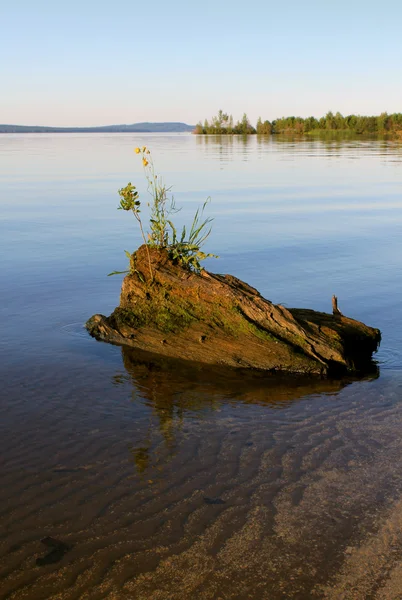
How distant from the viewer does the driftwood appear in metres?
7.50

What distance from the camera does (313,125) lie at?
4518 inches

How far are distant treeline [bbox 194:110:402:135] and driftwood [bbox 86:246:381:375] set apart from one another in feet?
294

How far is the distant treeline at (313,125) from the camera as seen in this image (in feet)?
336

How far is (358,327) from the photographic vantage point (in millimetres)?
7910

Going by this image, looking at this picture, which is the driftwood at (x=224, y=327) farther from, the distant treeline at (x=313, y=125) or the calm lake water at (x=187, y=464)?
the distant treeline at (x=313, y=125)

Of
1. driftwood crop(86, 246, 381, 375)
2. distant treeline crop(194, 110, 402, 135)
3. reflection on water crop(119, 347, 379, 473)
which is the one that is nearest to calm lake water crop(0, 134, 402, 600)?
reflection on water crop(119, 347, 379, 473)

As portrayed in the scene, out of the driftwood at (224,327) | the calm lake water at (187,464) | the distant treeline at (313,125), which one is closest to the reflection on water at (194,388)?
the calm lake water at (187,464)

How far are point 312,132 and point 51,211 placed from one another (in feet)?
327

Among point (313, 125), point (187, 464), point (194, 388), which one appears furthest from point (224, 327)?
point (313, 125)

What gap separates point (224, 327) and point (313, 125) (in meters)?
113

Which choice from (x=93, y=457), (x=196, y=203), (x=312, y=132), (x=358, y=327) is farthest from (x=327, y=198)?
(x=312, y=132)

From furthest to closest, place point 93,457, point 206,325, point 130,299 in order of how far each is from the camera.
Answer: point 130,299, point 206,325, point 93,457

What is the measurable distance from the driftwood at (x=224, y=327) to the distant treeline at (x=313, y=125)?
89.8 metres

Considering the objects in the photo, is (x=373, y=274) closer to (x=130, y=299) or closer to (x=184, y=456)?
(x=130, y=299)
